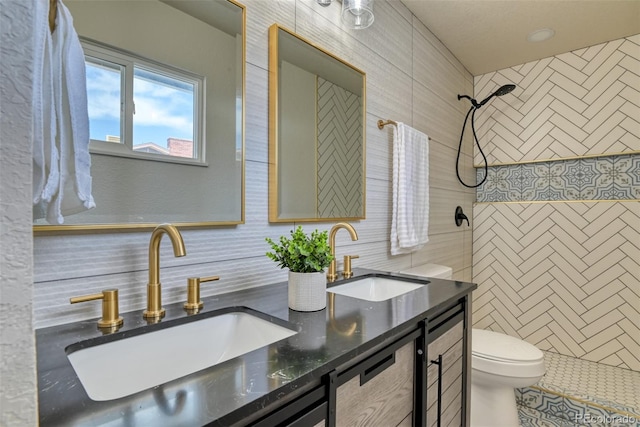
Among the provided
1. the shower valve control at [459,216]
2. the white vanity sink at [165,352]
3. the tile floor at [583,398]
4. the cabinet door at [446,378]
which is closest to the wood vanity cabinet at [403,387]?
the cabinet door at [446,378]

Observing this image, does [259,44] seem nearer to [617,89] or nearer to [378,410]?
[378,410]

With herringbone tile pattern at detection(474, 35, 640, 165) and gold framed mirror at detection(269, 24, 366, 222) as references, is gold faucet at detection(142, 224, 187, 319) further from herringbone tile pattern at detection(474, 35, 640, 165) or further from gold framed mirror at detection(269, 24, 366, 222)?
herringbone tile pattern at detection(474, 35, 640, 165)

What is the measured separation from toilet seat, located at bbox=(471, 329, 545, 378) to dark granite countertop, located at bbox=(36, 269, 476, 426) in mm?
957

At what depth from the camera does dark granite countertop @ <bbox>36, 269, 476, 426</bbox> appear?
18.4 inches

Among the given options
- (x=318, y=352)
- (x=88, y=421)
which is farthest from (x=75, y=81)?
(x=318, y=352)

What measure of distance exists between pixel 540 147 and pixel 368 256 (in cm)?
189

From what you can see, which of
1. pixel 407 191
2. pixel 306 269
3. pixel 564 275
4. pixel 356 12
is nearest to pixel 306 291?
pixel 306 269

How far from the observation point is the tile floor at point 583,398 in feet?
6.02

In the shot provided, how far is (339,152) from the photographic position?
5.03ft

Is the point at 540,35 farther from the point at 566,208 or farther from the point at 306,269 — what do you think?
the point at 306,269

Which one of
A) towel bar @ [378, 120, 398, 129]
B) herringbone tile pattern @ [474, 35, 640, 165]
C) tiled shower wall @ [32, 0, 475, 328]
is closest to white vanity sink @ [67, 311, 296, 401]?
tiled shower wall @ [32, 0, 475, 328]

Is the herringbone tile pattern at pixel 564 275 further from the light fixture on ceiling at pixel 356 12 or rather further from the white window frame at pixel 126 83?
the white window frame at pixel 126 83

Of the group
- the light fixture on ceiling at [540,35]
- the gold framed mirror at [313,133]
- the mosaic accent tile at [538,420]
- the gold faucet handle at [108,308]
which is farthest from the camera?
the light fixture on ceiling at [540,35]

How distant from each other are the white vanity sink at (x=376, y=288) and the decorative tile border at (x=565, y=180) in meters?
1.89
